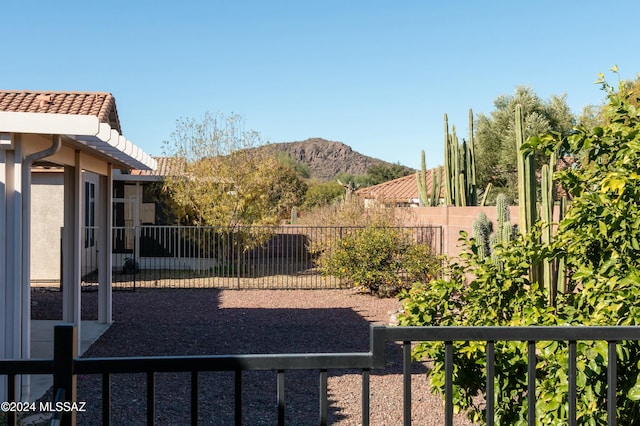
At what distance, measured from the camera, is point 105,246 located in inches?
431

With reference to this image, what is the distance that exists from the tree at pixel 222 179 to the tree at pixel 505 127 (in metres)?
8.05

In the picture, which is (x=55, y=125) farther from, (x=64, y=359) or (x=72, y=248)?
(x=64, y=359)

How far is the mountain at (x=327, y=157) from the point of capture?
8912 centimetres

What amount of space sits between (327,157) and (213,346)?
8255 cm

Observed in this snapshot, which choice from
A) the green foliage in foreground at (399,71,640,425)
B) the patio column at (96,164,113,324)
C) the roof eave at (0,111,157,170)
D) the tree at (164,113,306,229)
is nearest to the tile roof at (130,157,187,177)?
the tree at (164,113,306,229)

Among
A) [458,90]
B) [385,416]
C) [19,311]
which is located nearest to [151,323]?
[19,311]

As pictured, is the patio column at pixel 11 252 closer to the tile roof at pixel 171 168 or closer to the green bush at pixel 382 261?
the green bush at pixel 382 261

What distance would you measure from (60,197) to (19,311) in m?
11.9

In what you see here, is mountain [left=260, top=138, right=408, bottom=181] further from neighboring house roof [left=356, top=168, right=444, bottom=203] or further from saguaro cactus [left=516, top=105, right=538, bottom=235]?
saguaro cactus [left=516, top=105, right=538, bottom=235]

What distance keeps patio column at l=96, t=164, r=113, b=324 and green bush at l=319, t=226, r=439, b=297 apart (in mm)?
5904

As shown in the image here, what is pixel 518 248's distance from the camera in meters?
4.75

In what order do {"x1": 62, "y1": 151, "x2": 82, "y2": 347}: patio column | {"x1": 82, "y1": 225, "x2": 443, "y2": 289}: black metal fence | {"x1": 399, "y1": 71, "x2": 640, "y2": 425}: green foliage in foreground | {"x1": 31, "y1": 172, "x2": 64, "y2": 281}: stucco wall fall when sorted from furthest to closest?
{"x1": 82, "y1": 225, "x2": 443, "y2": 289}: black metal fence < {"x1": 31, "y1": 172, "x2": 64, "y2": 281}: stucco wall < {"x1": 62, "y1": 151, "x2": 82, "y2": 347}: patio column < {"x1": 399, "y1": 71, "x2": 640, "y2": 425}: green foliage in foreground

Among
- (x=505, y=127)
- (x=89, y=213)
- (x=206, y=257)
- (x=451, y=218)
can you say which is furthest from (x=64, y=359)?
(x=505, y=127)

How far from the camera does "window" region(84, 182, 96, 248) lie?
19.0 meters
